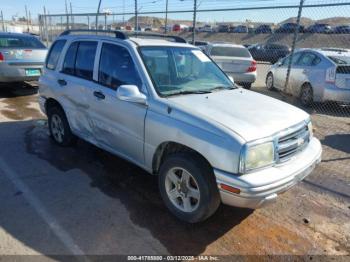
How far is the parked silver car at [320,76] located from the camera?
824 centimetres

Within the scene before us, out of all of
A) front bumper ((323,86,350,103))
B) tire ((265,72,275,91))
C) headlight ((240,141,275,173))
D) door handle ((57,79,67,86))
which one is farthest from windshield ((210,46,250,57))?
headlight ((240,141,275,173))

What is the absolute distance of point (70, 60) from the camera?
5.07m

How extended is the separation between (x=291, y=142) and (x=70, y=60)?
3417 mm

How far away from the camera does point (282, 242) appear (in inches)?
132

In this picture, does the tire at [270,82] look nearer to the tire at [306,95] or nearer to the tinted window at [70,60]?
the tire at [306,95]

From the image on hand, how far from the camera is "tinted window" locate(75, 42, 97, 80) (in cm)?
461

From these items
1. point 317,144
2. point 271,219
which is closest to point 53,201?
point 271,219

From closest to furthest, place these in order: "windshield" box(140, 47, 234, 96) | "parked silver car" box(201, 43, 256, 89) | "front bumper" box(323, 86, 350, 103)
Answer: "windshield" box(140, 47, 234, 96) < "front bumper" box(323, 86, 350, 103) < "parked silver car" box(201, 43, 256, 89)

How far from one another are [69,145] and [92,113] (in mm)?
1274

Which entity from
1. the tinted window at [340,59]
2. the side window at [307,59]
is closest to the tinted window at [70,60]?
the tinted window at [340,59]

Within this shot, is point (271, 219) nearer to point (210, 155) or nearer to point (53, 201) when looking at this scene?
point (210, 155)

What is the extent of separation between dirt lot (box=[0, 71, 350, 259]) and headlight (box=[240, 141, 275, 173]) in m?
0.83

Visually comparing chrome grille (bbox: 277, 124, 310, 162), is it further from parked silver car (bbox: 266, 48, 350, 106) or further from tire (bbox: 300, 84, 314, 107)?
tire (bbox: 300, 84, 314, 107)

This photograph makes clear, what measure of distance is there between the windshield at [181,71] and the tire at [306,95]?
5196 millimetres
